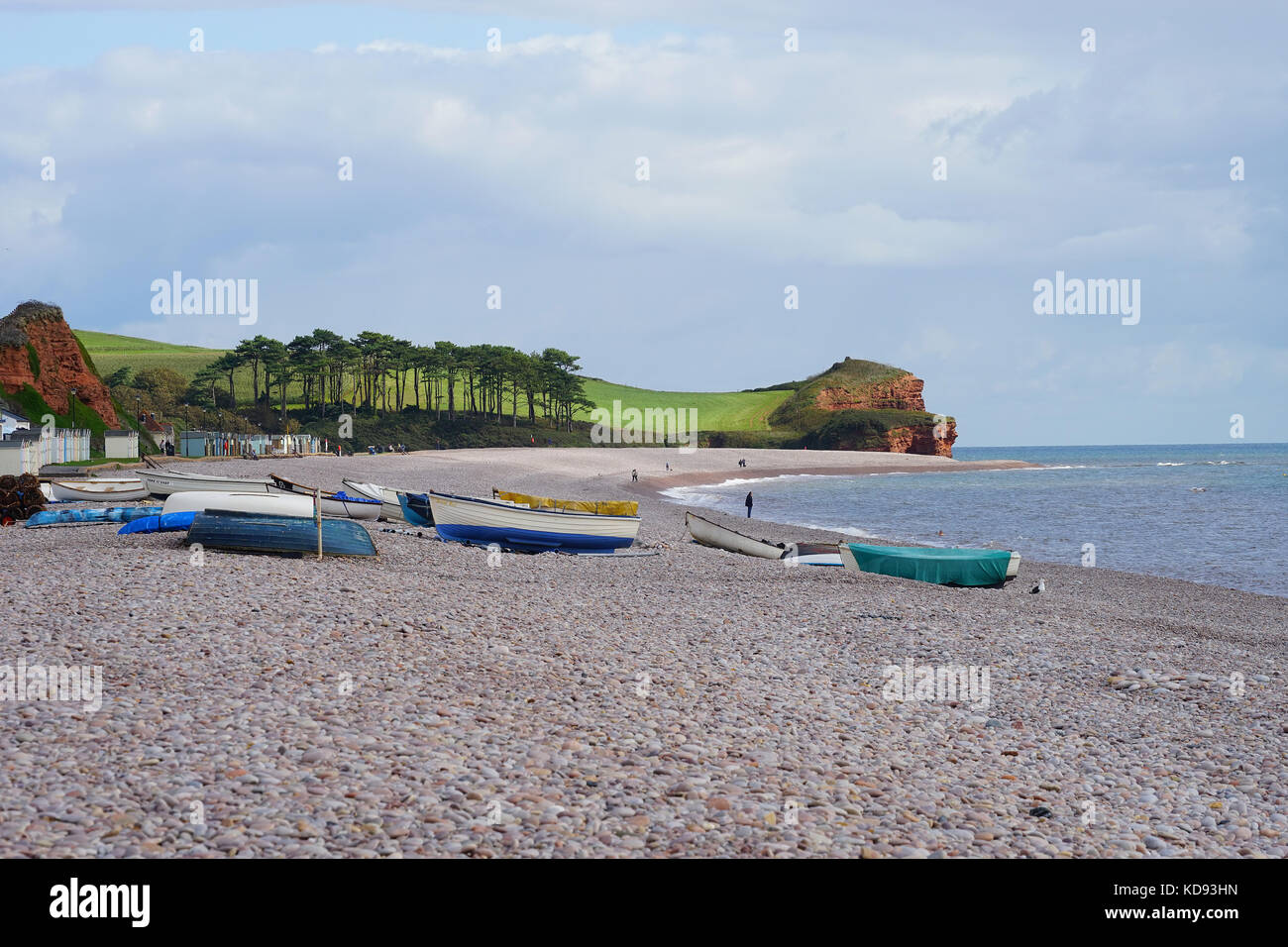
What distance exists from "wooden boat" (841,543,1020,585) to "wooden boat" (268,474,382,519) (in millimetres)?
15900

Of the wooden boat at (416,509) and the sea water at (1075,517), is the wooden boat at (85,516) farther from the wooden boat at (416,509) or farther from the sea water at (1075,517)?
the sea water at (1075,517)

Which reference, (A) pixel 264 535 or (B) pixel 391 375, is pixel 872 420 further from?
(A) pixel 264 535

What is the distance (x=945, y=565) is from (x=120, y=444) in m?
62.4

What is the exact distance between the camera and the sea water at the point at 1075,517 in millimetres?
35188

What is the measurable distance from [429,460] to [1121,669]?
74252 mm

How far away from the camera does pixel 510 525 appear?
26.3 m

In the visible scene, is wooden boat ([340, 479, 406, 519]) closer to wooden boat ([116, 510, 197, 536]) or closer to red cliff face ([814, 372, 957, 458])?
wooden boat ([116, 510, 197, 536])

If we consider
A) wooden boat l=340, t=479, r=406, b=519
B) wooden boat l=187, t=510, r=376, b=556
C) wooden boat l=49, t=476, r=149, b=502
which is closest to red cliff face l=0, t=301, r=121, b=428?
wooden boat l=49, t=476, r=149, b=502

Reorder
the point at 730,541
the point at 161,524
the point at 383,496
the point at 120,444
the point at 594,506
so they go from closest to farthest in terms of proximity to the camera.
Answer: the point at 161,524
the point at 594,506
the point at 730,541
the point at 383,496
the point at 120,444

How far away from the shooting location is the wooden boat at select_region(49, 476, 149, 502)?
34.0m

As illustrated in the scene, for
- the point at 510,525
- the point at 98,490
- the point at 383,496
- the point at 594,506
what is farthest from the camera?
the point at 98,490

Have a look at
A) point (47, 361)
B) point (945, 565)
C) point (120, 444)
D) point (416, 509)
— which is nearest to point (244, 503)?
point (416, 509)

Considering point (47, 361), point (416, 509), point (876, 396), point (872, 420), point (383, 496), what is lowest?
point (416, 509)

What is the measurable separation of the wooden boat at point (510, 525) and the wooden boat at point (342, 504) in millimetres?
4032
